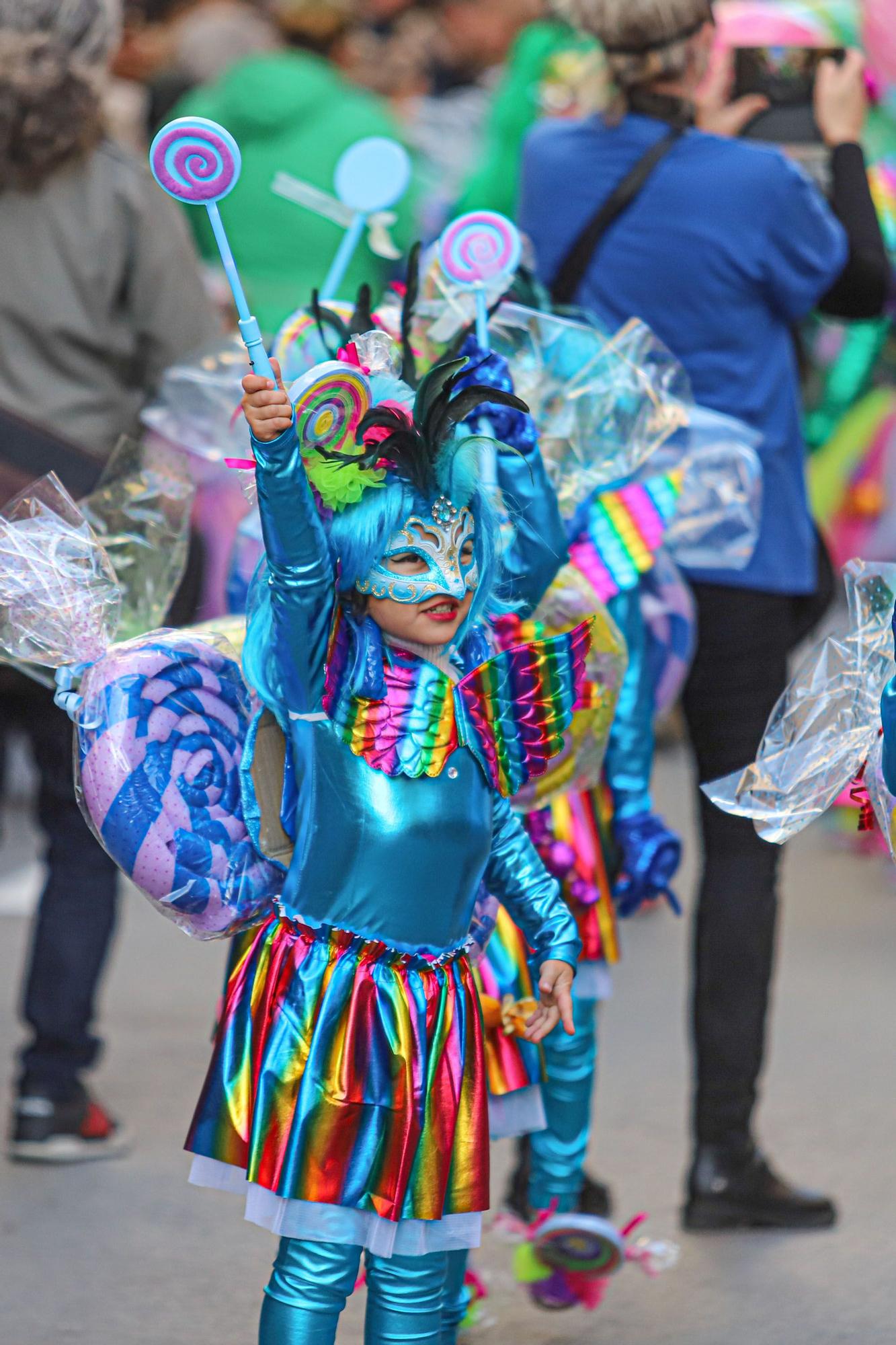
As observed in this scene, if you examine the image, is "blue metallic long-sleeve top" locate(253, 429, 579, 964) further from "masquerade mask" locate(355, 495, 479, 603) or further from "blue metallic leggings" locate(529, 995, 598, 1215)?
"blue metallic leggings" locate(529, 995, 598, 1215)

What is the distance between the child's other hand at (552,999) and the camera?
2.28 metres

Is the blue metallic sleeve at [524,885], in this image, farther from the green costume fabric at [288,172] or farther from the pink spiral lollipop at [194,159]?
the green costume fabric at [288,172]

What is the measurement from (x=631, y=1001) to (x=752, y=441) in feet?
5.47

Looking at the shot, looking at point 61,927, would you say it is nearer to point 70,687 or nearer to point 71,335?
point 71,335

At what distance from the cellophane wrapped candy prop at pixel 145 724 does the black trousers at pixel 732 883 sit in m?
1.09

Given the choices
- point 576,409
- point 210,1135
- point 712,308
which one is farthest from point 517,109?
point 210,1135

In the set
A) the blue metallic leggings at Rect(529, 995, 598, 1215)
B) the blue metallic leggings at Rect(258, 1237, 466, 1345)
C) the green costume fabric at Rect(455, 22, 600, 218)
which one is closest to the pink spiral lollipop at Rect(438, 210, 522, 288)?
the blue metallic leggings at Rect(529, 995, 598, 1215)

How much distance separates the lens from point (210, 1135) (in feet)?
7.47

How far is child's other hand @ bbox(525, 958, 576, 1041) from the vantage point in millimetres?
2277

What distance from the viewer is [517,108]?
566 centimetres

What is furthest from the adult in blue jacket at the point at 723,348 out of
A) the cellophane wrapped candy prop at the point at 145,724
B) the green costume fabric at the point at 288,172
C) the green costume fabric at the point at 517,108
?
the green costume fabric at the point at 517,108

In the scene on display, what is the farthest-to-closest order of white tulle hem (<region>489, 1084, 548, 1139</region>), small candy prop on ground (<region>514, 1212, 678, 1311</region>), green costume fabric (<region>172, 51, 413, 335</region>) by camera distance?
1. green costume fabric (<region>172, 51, 413, 335</region>)
2. small candy prop on ground (<region>514, 1212, 678, 1311</region>)
3. white tulle hem (<region>489, 1084, 548, 1139</region>)

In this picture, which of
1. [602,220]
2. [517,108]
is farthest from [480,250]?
[517,108]

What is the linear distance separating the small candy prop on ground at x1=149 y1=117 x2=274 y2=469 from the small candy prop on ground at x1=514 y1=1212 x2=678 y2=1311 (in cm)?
134
